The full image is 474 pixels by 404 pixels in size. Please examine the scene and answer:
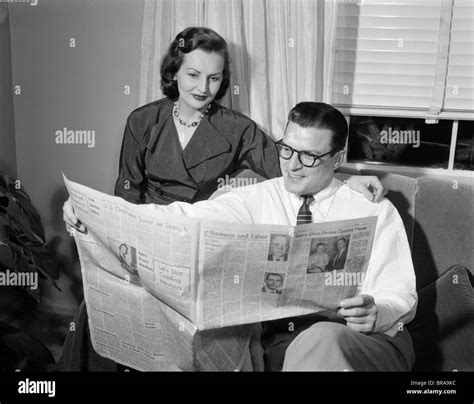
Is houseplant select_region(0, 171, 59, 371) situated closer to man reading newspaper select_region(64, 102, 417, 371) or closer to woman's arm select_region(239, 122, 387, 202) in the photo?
man reading newspaper select_region(64, 102, 417, 371)

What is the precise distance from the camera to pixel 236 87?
175 centimetres

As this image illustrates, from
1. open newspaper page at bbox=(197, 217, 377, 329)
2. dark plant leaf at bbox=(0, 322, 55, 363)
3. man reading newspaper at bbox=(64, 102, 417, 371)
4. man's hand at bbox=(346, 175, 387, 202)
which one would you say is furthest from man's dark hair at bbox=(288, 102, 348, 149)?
dark plant leaf at bbox=(0, 322, 55, 363)

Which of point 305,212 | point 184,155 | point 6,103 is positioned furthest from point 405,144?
point 6,103

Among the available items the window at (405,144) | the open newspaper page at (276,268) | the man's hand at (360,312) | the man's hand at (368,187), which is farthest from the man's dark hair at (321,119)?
the window at (405,144)

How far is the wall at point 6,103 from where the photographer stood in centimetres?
171

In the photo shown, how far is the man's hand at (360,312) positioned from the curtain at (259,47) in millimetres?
645

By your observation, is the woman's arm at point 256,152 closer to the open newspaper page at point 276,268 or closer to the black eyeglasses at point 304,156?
the black eyeglasses at point 304,156

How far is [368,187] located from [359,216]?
0.08 metres

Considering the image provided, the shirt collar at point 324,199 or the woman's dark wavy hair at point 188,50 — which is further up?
the woman's dark wavy hair at point 188,50

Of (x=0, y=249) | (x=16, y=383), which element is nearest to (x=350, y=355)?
(x=16, y=383)

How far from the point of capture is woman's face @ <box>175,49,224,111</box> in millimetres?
1622

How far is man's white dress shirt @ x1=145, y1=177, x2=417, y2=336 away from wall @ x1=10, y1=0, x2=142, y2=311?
1.41 feet

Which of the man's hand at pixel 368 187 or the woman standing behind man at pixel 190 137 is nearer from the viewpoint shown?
the man's hand at pixel 368 187

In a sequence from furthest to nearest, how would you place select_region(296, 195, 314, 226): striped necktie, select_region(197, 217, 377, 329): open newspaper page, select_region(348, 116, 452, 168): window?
select_region(348, 116, 452, 168): window → select_region(296, 195, 314, 226): striped necktie → select_region(197, 217, 377, 329): open newspaper page
